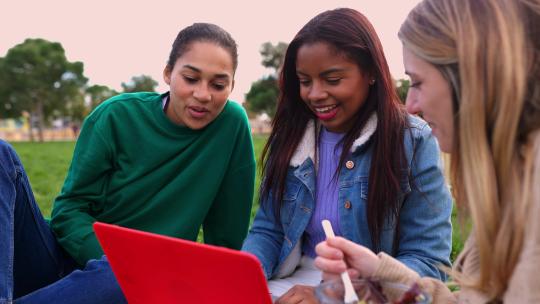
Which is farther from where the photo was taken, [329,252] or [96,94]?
[96,94]

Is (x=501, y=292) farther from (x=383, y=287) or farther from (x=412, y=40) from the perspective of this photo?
(x=412, y=40)

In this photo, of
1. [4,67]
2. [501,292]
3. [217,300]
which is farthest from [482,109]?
[4,67]

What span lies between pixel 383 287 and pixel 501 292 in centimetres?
25

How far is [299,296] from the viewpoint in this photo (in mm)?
1668

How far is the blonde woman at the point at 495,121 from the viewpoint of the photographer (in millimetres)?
1008

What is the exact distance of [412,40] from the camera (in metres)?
1.21

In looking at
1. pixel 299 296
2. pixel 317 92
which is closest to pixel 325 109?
pixel 317 92

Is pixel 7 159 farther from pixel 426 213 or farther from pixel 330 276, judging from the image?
pixel 426 213

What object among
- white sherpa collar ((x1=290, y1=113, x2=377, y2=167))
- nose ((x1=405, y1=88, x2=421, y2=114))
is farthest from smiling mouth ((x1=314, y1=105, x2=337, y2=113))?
nose ((x1=405, y1=88, x2=421, y2=114))

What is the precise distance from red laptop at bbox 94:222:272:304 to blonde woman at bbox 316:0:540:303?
0.48m

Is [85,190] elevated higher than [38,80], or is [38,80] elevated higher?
[85,190]

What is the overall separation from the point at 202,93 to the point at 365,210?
813 mm

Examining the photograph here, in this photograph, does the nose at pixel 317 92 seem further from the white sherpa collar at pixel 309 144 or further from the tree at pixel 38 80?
the tree at pixel 38 80

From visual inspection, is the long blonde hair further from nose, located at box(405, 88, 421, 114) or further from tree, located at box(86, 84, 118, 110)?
tree, located at box(86, 84, 118, 110)
